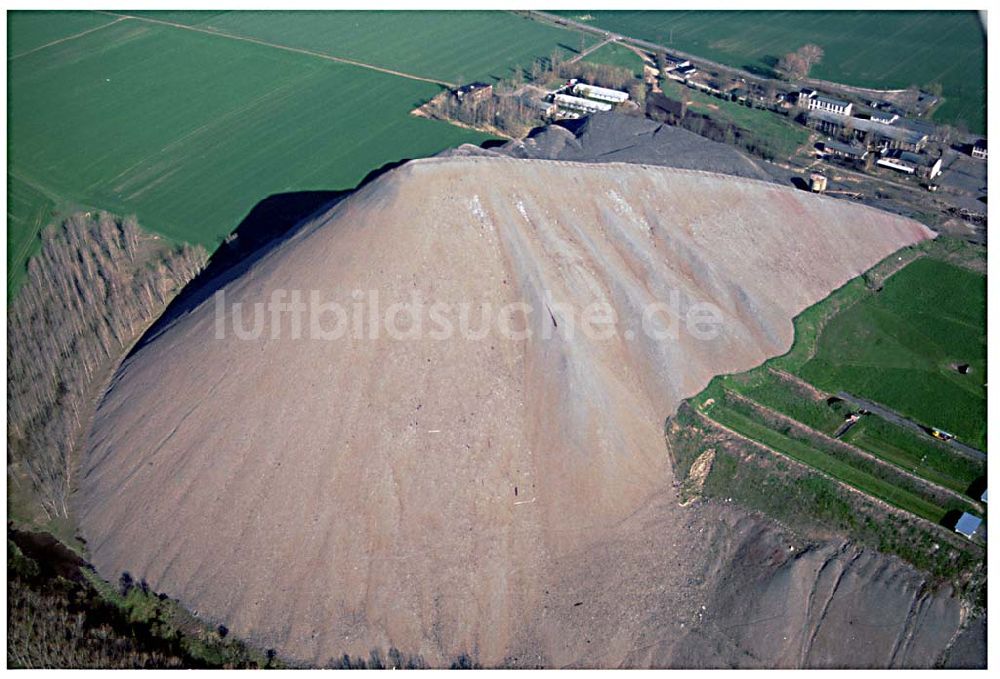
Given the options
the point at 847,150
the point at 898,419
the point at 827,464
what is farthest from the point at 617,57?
the point at 827,464

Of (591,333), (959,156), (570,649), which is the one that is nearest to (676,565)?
(570,649)

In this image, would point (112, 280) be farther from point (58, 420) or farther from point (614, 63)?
point (614, 63)

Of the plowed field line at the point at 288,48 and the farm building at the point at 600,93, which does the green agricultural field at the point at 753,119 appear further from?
the plowed field line at the point at 288,48

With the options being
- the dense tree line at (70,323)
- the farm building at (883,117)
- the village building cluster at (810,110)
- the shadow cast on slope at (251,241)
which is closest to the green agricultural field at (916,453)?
the village building cluster at (810,110)

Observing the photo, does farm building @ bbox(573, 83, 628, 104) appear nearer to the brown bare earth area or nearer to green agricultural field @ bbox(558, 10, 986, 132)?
green agricultural field @ bbox(558, 10, 986, 132)

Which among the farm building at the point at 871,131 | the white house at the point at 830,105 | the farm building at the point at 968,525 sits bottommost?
the farm building at the point at 968,525

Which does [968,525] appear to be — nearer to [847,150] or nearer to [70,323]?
[847,150]
